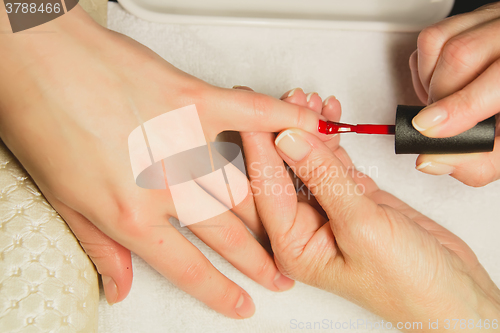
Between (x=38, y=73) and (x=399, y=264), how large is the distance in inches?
32.9

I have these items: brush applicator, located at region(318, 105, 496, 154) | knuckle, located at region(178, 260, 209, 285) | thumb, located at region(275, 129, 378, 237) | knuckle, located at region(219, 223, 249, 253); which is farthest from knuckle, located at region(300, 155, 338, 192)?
knuckle, located at region(178, 260, 209, 285)

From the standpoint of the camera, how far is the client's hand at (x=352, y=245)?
2.50ft

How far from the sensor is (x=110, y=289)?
868mm

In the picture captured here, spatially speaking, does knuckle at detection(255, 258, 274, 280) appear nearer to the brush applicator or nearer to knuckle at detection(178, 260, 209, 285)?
knuckle at detection(178, 260, 209, 285)

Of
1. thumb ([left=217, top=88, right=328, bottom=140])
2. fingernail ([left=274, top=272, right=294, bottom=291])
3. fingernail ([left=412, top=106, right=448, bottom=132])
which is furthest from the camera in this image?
fingernail ([left=274, top=272, right=294, bottom=291])

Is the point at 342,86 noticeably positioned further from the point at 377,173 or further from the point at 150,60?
the point at 150,60

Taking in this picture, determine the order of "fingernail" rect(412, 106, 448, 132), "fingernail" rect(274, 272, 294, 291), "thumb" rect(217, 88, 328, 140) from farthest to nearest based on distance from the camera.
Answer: "fingernail" rect(274, 272, 294, 291) → "thumb" rect(217, 88, 328, 140) → "fingernail" rect(412, 106, 448, 132)

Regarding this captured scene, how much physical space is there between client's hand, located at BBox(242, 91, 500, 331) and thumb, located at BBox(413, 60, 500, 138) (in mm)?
192

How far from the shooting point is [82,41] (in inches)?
30.0

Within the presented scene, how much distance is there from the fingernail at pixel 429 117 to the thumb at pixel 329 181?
18 cm

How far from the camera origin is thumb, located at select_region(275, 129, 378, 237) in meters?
0.76

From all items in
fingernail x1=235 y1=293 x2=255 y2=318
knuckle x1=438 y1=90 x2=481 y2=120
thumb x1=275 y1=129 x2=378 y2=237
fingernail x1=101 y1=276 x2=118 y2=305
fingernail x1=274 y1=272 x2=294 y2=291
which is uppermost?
knuckle x1=438 y1=90 x2=481 y2=120

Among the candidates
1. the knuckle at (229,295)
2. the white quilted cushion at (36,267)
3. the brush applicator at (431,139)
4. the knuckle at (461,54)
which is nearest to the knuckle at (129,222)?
the white quilted cushion at (36,267)

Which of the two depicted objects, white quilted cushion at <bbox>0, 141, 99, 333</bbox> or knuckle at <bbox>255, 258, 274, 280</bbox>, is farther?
knuckle at <bbox>255, 258, 274, 280</bbox>
